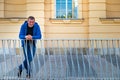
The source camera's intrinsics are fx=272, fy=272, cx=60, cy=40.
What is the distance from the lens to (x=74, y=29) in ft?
50.9

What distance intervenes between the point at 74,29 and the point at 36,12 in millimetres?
2364

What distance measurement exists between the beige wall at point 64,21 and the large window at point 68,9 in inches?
14.6

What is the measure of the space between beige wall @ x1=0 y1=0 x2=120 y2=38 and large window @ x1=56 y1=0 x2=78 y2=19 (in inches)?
14.6

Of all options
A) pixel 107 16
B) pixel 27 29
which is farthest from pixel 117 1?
pixel 27 29

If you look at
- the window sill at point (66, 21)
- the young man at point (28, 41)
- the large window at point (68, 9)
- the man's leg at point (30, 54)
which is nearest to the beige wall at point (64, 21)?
the window sill at point (66, 21)

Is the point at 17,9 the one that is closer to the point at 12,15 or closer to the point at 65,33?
the point at 12,15

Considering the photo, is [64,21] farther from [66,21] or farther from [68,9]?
[68,9]

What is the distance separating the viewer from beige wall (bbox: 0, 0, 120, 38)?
1509cm

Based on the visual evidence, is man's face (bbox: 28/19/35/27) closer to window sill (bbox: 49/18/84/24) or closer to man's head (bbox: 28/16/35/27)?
man's head (bbox: 28/16/35/27)

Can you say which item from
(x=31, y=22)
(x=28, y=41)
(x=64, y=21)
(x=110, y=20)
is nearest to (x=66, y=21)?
(x=64, y=21)

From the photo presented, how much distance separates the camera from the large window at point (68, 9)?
15.9 m

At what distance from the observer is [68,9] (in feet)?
52.5

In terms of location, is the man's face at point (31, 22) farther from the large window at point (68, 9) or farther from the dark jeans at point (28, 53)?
the large window at point (68, 9)

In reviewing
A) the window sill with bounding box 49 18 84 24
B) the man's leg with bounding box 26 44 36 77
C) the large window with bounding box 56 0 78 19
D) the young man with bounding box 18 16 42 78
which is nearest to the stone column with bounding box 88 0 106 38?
the window sill with bounding box 49 18 84 24
